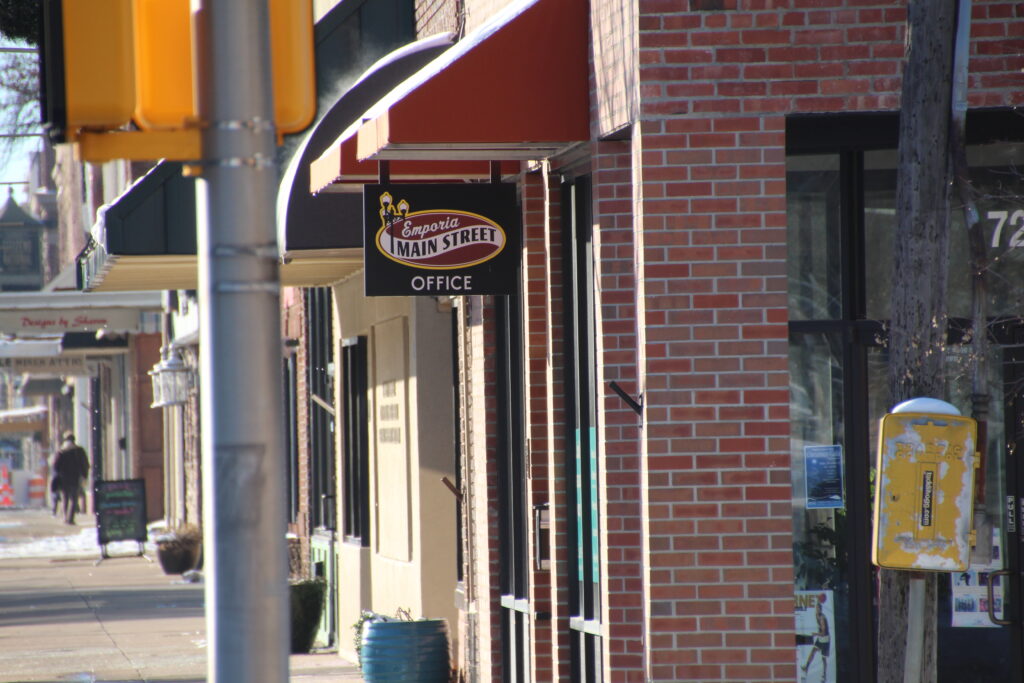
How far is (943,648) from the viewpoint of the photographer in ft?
24.0

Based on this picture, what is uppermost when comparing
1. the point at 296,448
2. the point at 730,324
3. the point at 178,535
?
the point at 730,324

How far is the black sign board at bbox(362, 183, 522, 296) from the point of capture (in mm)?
8172

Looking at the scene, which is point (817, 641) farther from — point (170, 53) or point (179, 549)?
point (179, 549)

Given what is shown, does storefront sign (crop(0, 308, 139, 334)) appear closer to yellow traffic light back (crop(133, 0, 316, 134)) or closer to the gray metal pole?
yellow traffic light back (crop(133, 0, 316, 134))

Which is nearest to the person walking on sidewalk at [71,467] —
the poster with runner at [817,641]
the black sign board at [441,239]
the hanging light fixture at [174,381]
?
the hanging light fixture at [174,381]

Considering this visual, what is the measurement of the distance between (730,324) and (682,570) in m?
1.08

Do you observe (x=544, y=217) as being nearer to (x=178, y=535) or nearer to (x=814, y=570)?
(x=814, y=570)

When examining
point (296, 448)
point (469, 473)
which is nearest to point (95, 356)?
point (296, 448)

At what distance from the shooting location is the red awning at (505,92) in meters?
7.25

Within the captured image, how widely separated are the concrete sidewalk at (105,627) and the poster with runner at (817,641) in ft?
18.3

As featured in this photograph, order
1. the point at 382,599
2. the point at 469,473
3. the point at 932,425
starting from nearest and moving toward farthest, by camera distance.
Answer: the point at 932,425 → the point at 469,473 → the point at 382,599

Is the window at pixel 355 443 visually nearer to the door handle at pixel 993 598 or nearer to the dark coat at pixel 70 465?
the door handle at pixel 993 598

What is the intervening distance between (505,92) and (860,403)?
2.15 metres

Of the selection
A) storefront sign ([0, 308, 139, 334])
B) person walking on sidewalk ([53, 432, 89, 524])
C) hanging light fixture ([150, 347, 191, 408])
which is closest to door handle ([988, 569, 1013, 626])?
hanging light fixture ([150, 347, 191, 408])
